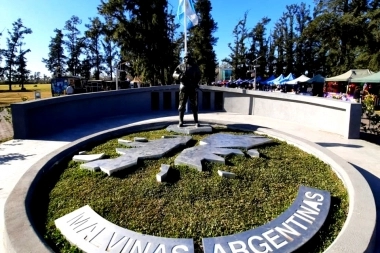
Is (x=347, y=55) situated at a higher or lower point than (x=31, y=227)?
higher

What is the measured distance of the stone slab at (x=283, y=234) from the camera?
2.87 metres

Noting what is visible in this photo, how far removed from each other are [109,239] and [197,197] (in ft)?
4.61

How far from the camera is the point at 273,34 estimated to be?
169 ft

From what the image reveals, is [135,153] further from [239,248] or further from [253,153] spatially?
[239,248]

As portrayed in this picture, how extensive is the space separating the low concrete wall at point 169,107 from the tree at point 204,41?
23.6 meters

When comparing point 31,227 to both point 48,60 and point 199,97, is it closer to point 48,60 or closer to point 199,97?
point 199,97

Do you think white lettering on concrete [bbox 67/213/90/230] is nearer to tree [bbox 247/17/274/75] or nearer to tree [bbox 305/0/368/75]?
tree [bbox 305/0/368/75]

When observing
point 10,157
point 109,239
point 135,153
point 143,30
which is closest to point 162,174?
point 135,153

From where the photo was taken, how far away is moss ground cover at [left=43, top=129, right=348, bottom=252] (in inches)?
128

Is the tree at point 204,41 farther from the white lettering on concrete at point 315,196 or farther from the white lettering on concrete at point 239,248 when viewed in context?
the white lettering on concrete at point 239,248

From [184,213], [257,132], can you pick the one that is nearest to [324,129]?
[257,132]

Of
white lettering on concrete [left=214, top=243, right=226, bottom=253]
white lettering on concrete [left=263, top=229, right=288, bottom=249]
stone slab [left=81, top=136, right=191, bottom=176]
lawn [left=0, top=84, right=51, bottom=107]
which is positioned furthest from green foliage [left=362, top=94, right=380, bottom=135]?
lawn [left=0, top=84, right=51, bottom=107]

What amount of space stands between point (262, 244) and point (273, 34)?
2132 inches

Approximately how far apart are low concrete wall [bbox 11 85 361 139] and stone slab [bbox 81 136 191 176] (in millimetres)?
3950
